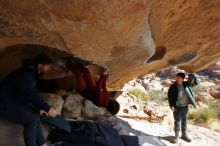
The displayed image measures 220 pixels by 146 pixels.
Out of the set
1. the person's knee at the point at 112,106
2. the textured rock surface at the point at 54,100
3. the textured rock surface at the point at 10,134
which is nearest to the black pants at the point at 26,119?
the textured rock surface at the point at 10,134

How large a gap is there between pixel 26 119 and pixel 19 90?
42 centimetres

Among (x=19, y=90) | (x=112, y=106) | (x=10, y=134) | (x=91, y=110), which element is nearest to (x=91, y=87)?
(x=112, y=106)

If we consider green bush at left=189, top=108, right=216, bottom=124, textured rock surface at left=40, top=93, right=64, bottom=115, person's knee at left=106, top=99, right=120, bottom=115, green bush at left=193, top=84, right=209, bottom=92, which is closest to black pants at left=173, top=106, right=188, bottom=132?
person's knee at left=106, top=99, right=120, bottom=115

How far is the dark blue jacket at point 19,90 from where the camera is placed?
482 centimetres

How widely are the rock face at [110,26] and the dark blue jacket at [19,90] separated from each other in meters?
0.48

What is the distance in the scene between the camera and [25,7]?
14.1ft

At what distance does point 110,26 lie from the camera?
186 inches

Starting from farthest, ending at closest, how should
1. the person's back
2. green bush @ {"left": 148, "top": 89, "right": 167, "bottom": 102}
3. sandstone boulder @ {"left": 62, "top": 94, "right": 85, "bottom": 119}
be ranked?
green bush @ {"left": 148, "top": 89, "right": 167, "bottom": 102} → sandstone boulder @ {"left": 62, "top": 94, "right": 85, "bottom": 119} → the person's back

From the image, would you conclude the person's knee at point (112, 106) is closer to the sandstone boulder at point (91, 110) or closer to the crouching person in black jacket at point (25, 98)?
the sandstone boulder at point (91, 110)

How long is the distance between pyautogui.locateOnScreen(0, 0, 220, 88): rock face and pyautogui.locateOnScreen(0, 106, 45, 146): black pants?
92 cm

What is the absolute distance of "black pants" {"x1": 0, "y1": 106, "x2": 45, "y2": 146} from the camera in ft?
16.1

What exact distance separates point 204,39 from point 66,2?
12.1 ft

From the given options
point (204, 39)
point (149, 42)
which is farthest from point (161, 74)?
point (149, 42)

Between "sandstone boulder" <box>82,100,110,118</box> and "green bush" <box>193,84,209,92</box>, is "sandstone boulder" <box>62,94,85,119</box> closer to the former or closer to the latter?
"sandstone boulder" <box>82,100,110,118</box>
